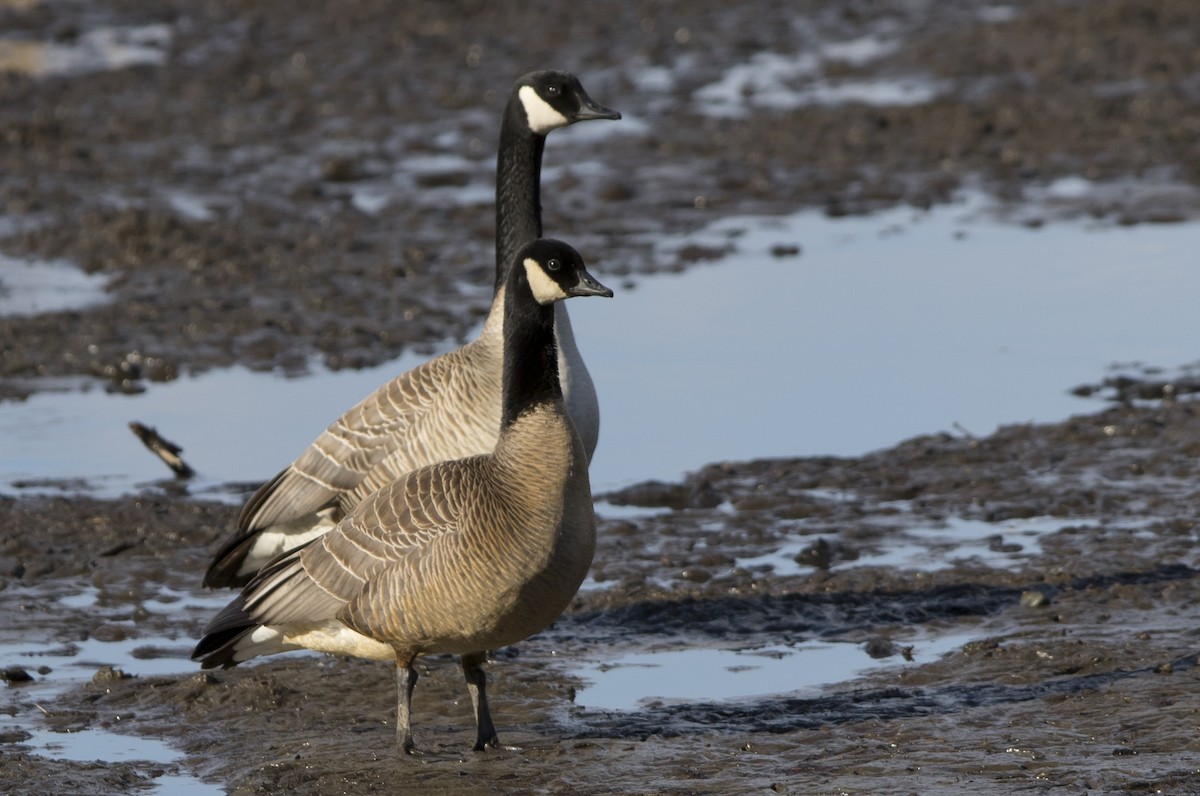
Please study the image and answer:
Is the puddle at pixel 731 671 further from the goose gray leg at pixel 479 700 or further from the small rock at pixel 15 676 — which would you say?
the small rock at pixel 15 676

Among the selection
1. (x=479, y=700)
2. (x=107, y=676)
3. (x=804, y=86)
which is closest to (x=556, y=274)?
(x=479, y=700)

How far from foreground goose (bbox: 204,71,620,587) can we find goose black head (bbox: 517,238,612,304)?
0.90 meters

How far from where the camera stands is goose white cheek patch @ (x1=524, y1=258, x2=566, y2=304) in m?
6.72

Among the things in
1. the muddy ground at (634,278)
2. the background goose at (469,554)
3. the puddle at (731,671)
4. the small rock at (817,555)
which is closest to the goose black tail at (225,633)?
the background goose at (469,554)

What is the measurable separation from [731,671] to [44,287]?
24.7 ft

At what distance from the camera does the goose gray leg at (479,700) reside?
6789mm

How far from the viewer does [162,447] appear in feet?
31.7

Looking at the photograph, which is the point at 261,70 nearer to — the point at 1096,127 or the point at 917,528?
the point at 1096,127

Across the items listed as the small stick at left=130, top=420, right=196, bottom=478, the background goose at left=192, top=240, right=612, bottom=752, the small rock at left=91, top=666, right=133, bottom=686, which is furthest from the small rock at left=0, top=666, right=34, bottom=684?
the small stick at left=130, top=420, right=196, bottom=478

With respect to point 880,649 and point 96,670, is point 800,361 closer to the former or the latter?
point 880,649

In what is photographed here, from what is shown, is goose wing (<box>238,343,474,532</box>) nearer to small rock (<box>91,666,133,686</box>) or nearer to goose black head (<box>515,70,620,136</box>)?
small rock (<box>91,666,133,686</box>)

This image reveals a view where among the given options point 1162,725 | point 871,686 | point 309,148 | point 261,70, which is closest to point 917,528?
point 871,686

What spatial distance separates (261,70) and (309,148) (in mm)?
3254

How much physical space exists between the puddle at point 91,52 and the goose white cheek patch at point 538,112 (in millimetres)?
12579
